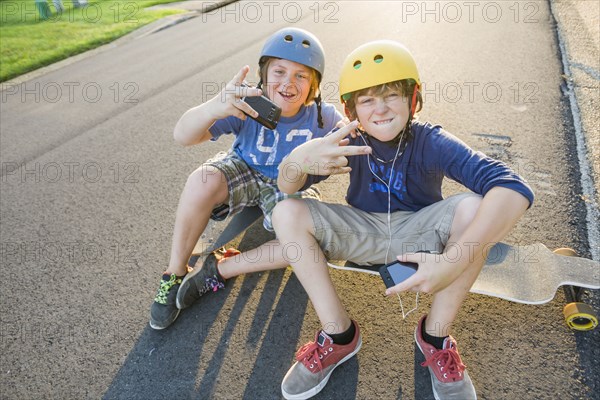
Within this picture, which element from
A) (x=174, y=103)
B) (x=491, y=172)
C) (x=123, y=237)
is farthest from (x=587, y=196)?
(x=174, y=103)

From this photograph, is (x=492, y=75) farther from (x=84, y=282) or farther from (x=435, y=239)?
(x=84, y=282)

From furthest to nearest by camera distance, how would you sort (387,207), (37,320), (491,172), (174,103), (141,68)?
(141,68), (174,103), (37,320), (387,207), (491,172)

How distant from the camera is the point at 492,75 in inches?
198

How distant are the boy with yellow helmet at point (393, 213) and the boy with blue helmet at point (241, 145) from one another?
31cm

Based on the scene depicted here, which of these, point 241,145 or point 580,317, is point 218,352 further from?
point 580,317

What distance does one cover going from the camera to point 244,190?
2.65m

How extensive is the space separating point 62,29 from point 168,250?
348 inches

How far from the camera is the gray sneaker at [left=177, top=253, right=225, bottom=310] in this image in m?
2.42

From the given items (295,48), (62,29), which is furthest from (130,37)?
(295,48)

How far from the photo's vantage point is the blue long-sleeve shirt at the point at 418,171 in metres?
1.96

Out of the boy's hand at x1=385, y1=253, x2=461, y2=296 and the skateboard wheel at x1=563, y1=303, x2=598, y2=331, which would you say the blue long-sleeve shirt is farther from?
the skateboard wheel at x1=563, y1=303, x2=598, y2=331

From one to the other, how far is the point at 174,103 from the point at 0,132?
1973 mm
